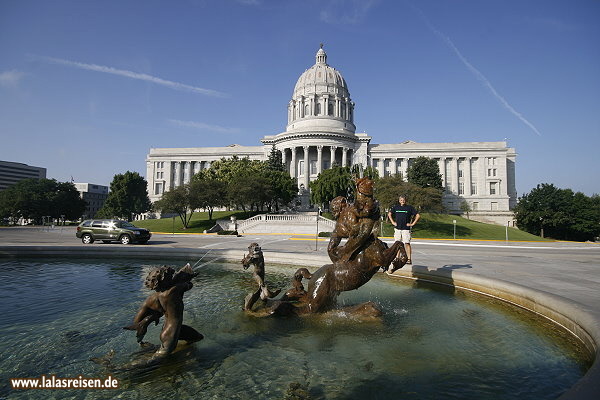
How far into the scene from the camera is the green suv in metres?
20.6

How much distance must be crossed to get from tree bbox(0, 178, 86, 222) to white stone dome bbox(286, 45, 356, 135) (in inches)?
A: 2366

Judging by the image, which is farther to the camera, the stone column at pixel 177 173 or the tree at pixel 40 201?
the stone column at pixel 177 173

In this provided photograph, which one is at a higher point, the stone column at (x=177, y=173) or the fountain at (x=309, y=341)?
the stone column at (x=177, y=173)

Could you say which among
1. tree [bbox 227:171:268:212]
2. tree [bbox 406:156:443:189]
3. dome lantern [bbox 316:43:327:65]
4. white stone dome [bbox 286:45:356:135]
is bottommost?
tree [bbox 227:171:268:212]

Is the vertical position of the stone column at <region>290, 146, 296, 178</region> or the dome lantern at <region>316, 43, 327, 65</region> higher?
the dome lantern at <region>316, 43, 327, 65</region>

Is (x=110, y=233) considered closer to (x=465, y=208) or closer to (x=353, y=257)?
(x=353, y=257)

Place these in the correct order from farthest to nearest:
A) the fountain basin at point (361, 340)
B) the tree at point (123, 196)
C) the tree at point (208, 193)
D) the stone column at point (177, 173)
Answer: the stone column at point (177, 173) < the tree at point (123, 196) < the tree at point (208, 193) < the fountain basin at point (361, 340)

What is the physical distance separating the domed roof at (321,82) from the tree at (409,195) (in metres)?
64.0

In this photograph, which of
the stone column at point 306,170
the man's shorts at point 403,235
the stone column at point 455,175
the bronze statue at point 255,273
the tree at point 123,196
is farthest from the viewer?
the stone column at point 455,175

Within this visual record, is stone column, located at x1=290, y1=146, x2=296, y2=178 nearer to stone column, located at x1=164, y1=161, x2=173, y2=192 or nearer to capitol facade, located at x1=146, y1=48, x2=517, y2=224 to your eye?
capitol facade, located at x1=146, y1=48, x2=517, y2=224

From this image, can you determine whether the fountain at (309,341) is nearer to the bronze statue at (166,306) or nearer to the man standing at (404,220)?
the bronze statue at (166,306)

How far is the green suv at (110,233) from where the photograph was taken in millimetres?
20609

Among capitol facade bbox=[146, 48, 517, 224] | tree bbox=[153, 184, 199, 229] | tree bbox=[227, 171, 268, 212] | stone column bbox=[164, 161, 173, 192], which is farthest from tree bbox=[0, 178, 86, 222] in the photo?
tree bbox=[227, 171, 268, 212]

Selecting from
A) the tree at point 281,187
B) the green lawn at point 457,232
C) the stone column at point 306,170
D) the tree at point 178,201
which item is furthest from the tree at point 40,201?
the green lawn at point 457,232
